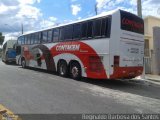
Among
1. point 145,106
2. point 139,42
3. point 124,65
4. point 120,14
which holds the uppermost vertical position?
point 120,14

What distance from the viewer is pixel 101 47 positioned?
43.3ft

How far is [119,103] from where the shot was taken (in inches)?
362

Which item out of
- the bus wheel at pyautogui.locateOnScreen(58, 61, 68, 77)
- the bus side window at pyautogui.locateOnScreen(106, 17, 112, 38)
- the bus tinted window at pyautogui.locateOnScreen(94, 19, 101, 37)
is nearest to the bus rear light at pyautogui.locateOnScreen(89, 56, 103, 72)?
the bus tinted window at pyautogui.locateOnScreen(94, 19, 101, 37)

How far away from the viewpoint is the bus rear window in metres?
13.2

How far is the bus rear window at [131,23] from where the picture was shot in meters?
13.2

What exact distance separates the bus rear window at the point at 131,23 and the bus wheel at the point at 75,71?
3.45m

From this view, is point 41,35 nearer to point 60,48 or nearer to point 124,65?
point 60,48

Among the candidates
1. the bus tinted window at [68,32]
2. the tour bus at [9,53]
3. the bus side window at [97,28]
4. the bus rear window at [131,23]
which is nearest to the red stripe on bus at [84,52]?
the bus tinted window at [68,32]

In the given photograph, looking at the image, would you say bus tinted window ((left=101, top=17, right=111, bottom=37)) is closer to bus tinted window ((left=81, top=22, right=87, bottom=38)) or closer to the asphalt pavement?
bus tinted window ((left=81, top=22, right=87, bottom=38))

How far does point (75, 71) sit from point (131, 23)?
398 cm

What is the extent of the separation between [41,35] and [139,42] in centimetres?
812

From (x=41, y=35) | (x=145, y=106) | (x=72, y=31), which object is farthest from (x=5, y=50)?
(x=145, y=106)

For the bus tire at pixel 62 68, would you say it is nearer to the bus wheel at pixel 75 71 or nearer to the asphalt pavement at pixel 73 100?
the bus wheel at pixel 75 71

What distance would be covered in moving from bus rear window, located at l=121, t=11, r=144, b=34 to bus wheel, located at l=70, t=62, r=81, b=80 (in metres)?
3.45
